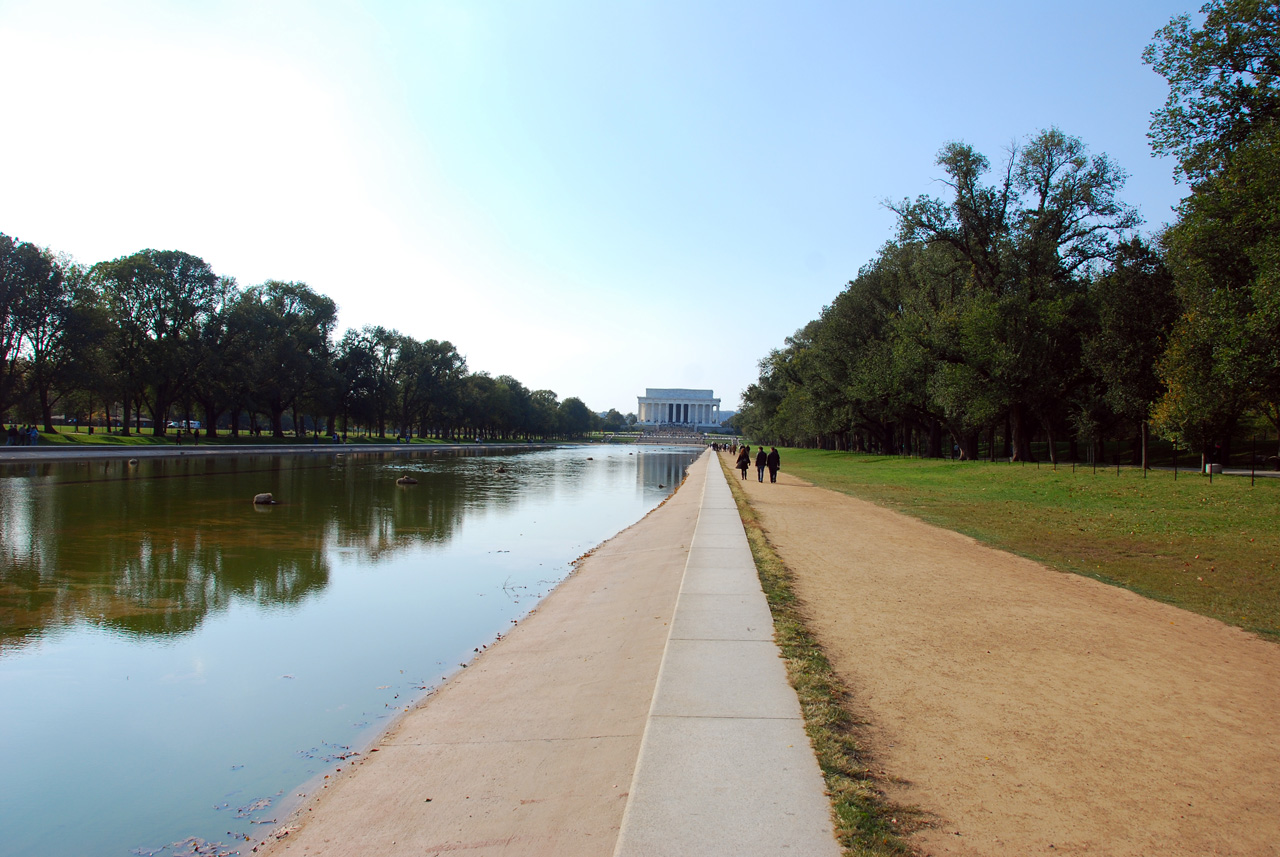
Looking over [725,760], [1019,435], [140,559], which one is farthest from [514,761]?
[1019,435]

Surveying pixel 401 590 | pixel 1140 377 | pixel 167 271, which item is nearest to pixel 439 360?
pixel 167 271

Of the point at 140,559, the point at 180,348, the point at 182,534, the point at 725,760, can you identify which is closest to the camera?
the point at 725,760

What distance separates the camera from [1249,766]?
5223mm

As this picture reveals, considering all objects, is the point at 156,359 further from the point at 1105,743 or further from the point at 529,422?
the point at 529,422

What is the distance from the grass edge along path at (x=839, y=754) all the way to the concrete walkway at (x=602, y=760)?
0.40 ft

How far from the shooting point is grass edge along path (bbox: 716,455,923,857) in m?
4.00

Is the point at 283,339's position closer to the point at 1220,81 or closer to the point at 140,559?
the point at 140,559

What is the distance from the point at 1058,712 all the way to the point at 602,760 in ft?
13.2

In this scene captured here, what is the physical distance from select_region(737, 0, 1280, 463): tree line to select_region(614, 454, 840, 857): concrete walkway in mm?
16523

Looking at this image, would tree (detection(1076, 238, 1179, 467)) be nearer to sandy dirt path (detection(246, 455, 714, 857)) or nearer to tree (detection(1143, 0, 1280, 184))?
tree (detection(1143, 0, 1280, 184))

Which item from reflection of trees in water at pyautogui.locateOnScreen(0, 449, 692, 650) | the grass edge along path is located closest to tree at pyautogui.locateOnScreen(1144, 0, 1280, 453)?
the grass edge along path

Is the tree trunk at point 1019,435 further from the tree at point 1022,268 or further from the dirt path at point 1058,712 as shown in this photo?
the dirt path at point 1058,712

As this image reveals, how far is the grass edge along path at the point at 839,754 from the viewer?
4004 millimetres

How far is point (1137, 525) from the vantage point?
18.5 m
